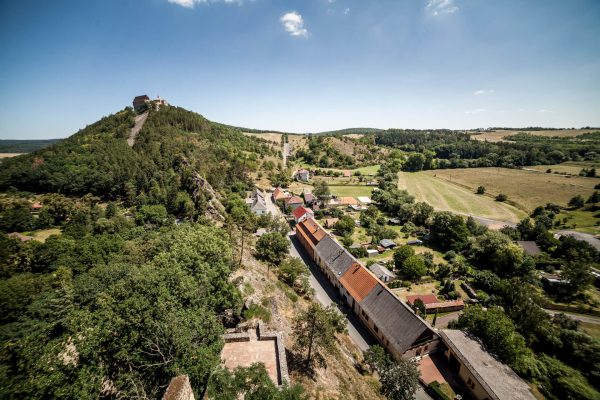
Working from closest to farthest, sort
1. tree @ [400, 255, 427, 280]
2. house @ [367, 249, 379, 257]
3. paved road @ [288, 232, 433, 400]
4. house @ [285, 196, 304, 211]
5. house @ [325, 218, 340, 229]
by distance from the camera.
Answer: paved road @ [288, 232, 433, 400], tree @ [400, 255, 427, 280], house @ [367, 249, 379, 257], house @ [325, 218, 340, 229], house @ [285, 196, 304, 211]

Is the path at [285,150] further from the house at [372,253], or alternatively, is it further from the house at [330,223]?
the house at [372,253]

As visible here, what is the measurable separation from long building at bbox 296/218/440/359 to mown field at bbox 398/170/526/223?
57.5 metres

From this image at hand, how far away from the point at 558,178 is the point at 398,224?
9191cm

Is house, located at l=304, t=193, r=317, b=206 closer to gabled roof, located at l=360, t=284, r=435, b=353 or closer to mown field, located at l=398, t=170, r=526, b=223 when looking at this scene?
mown field, located at l=398, t=170, r=526, b=223

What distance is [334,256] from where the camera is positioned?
4403 centimetres

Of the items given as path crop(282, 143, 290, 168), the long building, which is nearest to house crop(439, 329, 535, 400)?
the long building

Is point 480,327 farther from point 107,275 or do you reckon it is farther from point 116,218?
point 116,218

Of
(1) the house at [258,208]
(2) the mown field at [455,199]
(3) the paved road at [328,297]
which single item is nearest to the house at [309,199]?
(1) the house at [258,208]

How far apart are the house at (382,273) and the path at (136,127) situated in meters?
90.1

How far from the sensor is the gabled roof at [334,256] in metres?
40.9

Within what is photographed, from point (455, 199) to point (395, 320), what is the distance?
79.2 metres

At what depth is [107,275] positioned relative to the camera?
2914 cm

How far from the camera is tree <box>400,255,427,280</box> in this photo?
140ft

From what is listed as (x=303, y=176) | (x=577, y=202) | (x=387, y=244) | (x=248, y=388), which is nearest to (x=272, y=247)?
(x=387, y=244)
